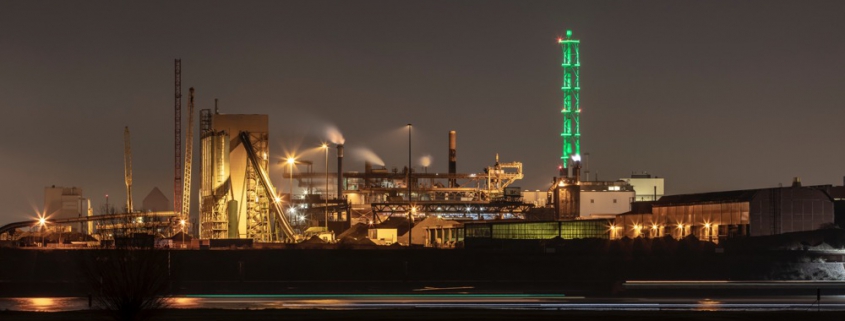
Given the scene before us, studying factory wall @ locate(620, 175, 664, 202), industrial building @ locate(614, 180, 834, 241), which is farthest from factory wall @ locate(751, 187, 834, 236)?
factory wall @ locate(620, 175, 664, 202)

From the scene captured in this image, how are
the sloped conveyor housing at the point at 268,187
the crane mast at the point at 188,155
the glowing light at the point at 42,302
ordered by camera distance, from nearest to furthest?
the glowing light at the point at 42,302 → the sloped conveyor housing at the point at 268,187 → the crane mast at the point at 188,155

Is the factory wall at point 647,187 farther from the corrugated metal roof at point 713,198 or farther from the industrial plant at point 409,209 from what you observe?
the corrugated metal roof at point 713,198

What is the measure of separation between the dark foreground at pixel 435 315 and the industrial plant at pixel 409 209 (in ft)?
98.0

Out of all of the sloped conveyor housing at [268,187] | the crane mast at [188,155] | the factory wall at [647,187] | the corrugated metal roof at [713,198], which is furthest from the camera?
the factory wall at [647,187]

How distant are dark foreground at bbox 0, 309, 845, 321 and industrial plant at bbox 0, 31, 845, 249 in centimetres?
2988

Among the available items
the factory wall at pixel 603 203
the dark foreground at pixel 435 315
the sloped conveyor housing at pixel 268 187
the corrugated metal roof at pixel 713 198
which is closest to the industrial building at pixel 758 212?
the corrugated metal roof at pixel 713 198

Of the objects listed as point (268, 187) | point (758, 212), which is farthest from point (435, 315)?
point (268, 187)

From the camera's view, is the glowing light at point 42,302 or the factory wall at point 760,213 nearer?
the glowing light at point 42,302

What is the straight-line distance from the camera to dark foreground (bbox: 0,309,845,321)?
5550cm

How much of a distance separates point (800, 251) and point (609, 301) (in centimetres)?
4103

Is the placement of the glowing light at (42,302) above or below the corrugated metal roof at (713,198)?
below

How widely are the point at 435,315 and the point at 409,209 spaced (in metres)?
73.1

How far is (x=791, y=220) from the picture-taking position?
118m

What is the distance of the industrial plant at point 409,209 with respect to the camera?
118625mm
